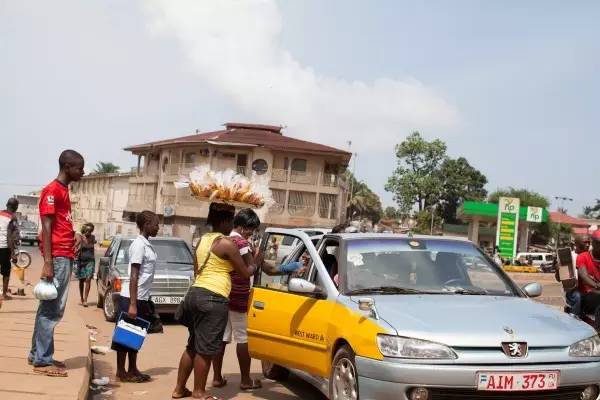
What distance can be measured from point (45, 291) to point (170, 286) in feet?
23.1

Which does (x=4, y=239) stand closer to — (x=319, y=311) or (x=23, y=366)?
(x=23, y=366)

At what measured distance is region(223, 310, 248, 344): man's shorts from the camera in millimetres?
7521

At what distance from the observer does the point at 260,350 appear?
7332 mm

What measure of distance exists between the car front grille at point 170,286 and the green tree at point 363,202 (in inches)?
2915

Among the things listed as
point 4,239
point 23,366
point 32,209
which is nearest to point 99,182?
point 32,209

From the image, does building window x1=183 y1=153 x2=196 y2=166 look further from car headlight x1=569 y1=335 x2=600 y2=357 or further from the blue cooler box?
car headlight x1=569 y1=335 x2=600 y2=357

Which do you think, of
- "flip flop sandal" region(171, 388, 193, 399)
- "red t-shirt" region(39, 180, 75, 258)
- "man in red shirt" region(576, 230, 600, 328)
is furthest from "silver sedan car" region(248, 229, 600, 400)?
"man in red shirt" region(576, 230, 600, 328)

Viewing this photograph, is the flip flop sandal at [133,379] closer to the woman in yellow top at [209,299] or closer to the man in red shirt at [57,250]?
the man in red shirt at [57,250]

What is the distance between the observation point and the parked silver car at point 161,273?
1320 centimetres

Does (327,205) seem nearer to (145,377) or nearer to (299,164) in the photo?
(299,164)

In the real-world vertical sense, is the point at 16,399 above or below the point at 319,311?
below

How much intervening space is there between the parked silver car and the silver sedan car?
5.91 metres

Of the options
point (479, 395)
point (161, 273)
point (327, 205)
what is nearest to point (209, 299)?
point (479, 395)

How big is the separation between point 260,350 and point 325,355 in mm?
1361
